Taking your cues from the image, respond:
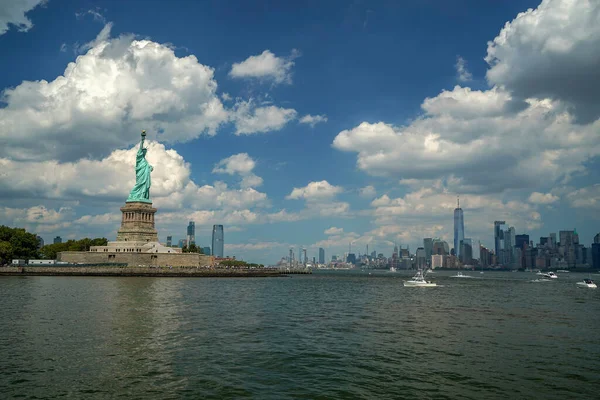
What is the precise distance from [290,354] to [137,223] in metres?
120

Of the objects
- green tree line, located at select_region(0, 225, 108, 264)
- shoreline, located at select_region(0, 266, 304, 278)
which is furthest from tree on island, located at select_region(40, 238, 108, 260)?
shoreline, located at select_region(0, 266, 304, 278)

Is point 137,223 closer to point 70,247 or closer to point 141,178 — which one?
point 141,178

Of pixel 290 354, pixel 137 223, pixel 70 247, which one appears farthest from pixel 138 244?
pixel 290 354

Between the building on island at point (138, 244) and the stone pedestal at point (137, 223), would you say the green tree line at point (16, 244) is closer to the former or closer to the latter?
the building on island at point (138, 244)

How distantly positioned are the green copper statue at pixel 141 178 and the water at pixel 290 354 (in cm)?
9663

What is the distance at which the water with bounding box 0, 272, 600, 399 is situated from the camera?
68.2 feet

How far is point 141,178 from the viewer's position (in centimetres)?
14450

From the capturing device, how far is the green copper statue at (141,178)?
142750 mm

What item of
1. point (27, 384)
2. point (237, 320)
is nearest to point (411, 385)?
point (27, 384)

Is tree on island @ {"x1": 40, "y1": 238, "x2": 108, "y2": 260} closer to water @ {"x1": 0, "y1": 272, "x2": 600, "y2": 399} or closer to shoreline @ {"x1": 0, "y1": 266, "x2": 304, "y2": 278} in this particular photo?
shoreline @ {"x1": 0, "y1": 266, "x2": 304, "y2": 278}

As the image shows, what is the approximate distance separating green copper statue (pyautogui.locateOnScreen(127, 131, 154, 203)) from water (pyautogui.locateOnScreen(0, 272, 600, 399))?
96.6m

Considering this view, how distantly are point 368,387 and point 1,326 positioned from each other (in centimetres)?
3040

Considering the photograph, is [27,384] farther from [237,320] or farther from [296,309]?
[296,309]

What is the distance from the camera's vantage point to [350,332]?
3609 cm
